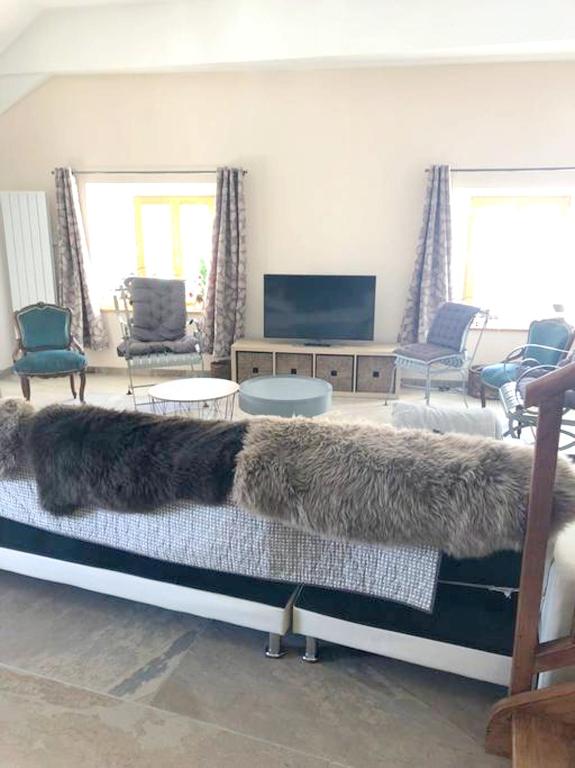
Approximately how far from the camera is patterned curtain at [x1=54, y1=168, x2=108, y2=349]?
5199mm

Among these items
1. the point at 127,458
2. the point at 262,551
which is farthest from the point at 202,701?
the point at 127,458

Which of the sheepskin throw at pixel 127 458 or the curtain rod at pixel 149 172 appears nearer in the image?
the sheepskin throw at pixel 127 458

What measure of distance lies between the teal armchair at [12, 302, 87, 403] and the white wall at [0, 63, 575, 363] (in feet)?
5.26

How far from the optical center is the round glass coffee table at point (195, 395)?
3.56 meters

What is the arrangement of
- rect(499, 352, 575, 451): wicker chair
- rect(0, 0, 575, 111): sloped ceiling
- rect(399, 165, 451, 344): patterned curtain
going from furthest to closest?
rect(399, 165, 451, 344): patterned curtain, rect(0, 0, 575, 111): sloped ceiling, rect(499, 352, 575, 451): wicker chair

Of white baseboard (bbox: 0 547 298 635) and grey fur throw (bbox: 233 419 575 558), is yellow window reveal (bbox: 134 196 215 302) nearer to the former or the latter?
white baseboard (bbox: 0 547 298 635)

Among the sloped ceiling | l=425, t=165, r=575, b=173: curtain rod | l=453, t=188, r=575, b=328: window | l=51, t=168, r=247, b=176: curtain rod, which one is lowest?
l=453, t=188, r=575, b=328: window

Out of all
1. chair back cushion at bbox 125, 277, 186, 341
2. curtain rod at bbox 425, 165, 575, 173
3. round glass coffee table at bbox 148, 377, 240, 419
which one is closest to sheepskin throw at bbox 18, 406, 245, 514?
round glass coffee table at bbox 148, 377, 240, 419

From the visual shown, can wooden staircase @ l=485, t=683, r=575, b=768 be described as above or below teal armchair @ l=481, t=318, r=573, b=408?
below

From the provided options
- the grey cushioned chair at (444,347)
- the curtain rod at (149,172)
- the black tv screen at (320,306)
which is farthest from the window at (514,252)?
the curtain rod at (149,172)

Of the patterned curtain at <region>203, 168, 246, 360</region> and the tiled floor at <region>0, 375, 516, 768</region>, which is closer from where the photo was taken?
the tiled floor at <region>0, 375, 516, 768</region>

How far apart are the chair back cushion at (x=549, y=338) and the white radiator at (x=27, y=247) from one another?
14.6ft

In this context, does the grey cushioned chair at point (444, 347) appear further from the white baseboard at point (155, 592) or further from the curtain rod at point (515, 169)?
the white baseboard at point (155, 592)

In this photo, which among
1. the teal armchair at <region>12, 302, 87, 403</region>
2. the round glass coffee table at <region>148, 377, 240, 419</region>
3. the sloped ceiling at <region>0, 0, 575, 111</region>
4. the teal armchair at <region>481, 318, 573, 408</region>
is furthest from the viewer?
the teal armchair at <region>12, 302, 87, 403</region>
